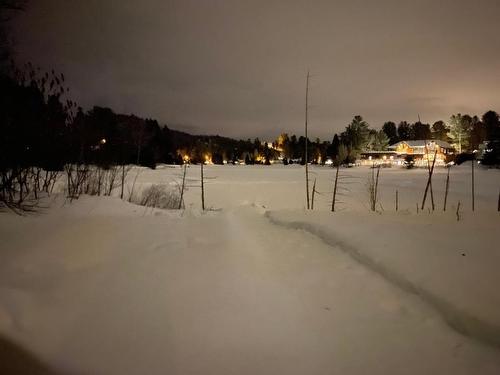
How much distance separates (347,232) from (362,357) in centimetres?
414

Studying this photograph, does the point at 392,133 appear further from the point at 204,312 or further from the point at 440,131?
the point at 204,312

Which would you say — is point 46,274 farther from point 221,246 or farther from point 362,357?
point 362,357

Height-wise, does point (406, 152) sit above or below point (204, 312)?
above

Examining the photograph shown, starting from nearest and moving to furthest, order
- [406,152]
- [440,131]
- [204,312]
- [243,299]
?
1. [204,312]
2. [243,299]
3. [406,152]
4. [440,131]

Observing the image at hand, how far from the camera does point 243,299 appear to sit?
154 inches

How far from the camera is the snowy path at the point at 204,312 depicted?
284 centimetres

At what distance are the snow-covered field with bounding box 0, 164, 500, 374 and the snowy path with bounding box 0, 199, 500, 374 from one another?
0.01m

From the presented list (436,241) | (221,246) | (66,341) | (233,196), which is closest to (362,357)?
(66,341)

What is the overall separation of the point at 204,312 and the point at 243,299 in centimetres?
56

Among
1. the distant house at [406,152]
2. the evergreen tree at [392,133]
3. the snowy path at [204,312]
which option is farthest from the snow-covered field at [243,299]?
the evergreen tree at [392,133]

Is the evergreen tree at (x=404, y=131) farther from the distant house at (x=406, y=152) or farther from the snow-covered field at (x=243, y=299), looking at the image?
the snow-covered field at (x=243, y=299)

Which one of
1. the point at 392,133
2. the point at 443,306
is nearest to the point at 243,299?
the point at 443,306

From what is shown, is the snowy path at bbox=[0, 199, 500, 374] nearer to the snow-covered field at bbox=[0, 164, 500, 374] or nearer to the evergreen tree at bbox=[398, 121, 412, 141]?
the snow-covered field at bbox=[0, 164, 500, 374]

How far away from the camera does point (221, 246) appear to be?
5.87m
